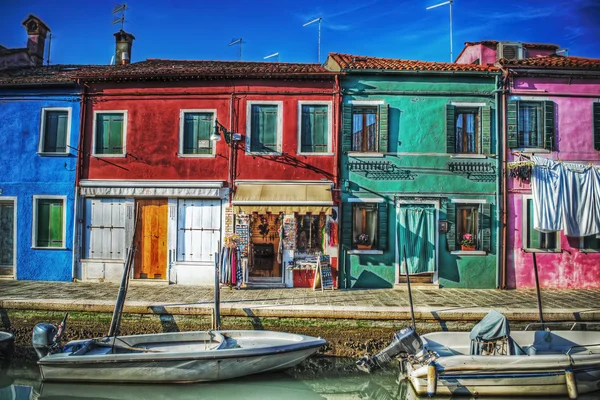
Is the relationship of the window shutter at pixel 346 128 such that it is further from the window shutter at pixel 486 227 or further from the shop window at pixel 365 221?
the window shutter at pixel 486 227

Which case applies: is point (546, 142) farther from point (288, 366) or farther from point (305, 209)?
point (288, 366)

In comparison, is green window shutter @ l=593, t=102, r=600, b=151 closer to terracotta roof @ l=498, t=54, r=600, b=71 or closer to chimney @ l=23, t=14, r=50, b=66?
terracotta roof @ l=498, t=54, r=600, b=71

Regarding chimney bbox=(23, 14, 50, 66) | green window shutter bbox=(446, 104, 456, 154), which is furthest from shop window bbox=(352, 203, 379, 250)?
chimney bbox=(23, 14, 50, 66)

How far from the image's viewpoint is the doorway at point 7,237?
1366 centimetres

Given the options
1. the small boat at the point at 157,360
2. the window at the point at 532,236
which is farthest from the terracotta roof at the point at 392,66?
the small boat at the point at 157,360

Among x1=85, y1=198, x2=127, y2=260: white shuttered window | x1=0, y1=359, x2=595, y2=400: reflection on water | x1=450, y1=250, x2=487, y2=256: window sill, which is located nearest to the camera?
x1=0, y1=359, x2=595, y2=400: reflection on water

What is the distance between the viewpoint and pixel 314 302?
1047 cm

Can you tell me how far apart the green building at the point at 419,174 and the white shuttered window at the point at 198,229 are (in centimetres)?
399

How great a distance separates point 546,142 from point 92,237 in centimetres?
1461

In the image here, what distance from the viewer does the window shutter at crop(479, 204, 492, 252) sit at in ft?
42.0

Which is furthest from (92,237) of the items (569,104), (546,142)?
(569,104)

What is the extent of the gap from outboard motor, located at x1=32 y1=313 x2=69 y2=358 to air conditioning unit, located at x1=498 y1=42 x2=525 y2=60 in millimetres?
14769

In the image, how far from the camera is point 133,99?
1362cm

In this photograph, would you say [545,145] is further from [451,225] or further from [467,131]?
[451,225]
